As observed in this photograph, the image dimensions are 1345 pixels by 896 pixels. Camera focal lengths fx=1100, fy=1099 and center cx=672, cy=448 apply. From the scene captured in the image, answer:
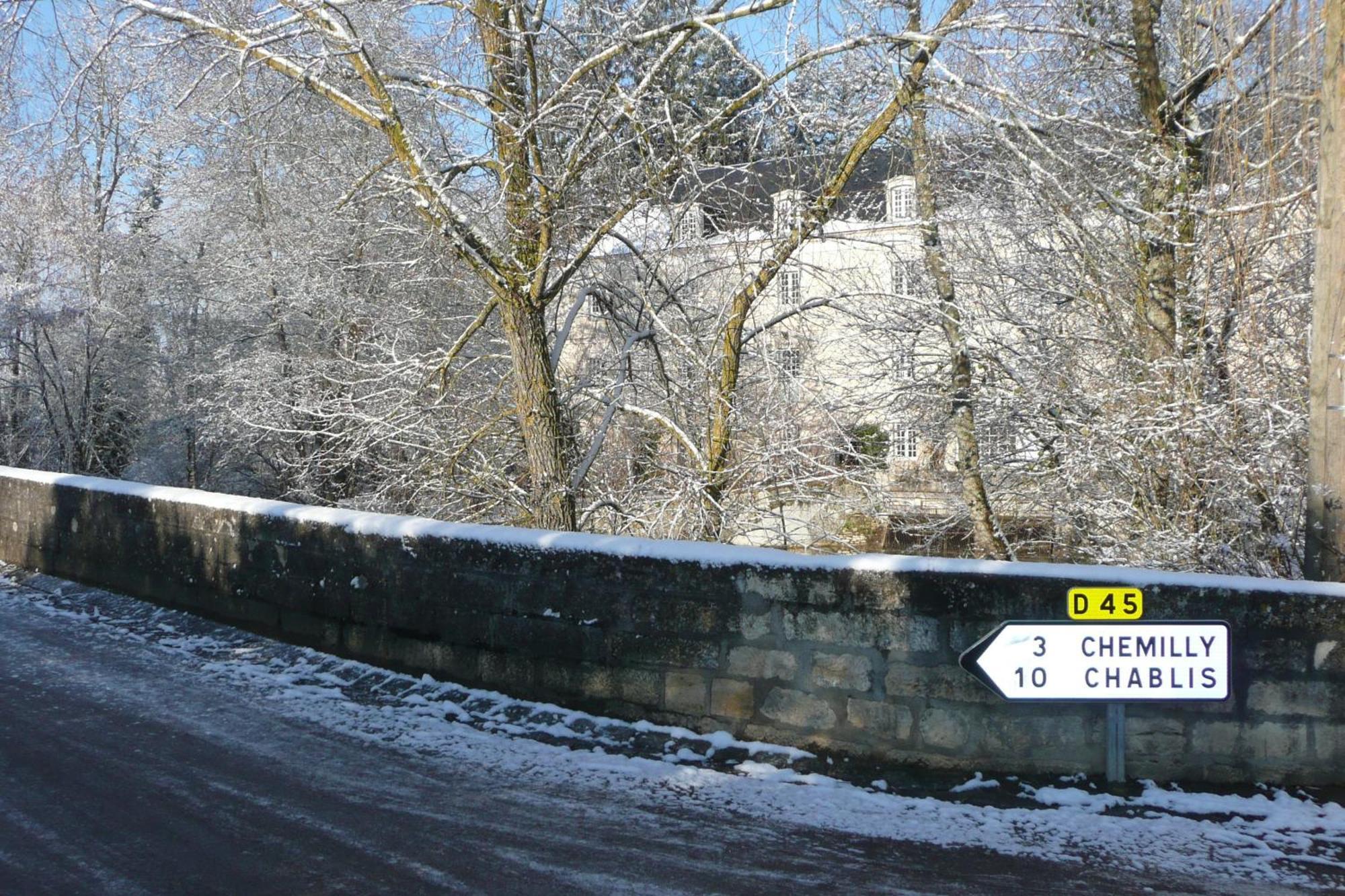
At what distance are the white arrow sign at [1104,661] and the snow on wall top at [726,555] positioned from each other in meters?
0.22

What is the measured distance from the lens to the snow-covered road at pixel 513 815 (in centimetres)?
411

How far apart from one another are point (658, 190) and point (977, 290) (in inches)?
151

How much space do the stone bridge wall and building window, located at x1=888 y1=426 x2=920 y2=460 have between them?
6.82 meters

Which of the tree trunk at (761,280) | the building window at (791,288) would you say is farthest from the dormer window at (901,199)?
the tree trunk at (761,280)

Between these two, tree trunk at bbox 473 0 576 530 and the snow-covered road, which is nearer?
the snow-covered road

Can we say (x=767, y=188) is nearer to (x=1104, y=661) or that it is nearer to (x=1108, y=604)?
(x=1108, y=604)

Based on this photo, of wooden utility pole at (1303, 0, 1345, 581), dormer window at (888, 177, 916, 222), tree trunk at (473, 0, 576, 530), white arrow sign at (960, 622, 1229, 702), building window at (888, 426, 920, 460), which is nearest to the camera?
white arrow sign at (960, 622, 1229, 702)

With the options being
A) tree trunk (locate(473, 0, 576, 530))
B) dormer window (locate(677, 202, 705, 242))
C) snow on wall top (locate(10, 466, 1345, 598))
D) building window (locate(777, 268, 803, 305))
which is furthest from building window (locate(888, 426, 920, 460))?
snow on wall top (locate(10, 466, 1345, 598))

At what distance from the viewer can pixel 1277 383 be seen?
8156 mm

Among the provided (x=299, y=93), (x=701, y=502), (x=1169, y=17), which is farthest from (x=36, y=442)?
(x=1169, y=17)

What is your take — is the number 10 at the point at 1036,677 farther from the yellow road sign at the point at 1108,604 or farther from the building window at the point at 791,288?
the building window at the point at 791,288

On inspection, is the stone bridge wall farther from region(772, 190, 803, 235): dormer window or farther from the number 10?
region(772, 190, 803, 235): dormer window

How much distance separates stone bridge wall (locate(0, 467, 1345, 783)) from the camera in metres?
4.89

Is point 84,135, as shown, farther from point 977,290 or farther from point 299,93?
point 977,290
